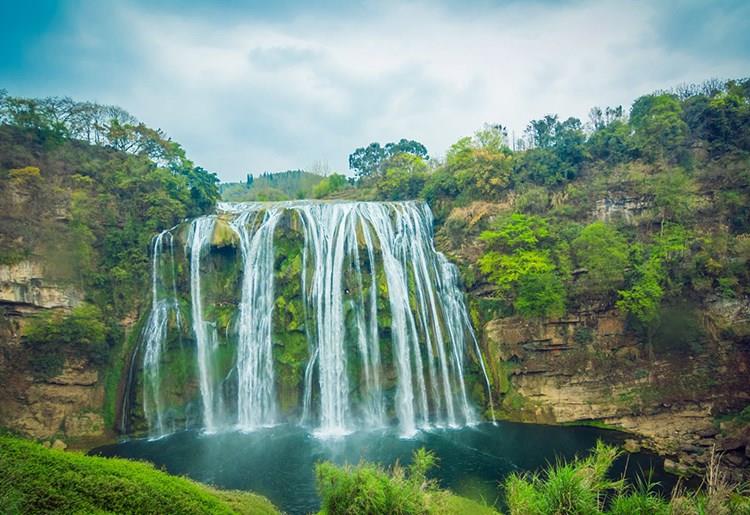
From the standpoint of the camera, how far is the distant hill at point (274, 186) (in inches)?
1833

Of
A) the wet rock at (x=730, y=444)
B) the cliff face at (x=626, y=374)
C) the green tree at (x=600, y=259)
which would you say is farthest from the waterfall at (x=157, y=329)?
the wet rock at (x=730, y=444)

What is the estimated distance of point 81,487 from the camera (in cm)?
682

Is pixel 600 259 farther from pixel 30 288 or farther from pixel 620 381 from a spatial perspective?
pixel 30 288

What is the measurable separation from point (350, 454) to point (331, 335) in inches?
237

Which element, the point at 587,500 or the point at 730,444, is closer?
the point at 587,500

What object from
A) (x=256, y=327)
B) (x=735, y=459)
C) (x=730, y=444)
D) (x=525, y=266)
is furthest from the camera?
(x=256, y=327)

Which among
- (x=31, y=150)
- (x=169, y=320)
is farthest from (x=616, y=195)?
(x=31, y=150)

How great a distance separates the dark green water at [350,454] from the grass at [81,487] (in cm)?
579

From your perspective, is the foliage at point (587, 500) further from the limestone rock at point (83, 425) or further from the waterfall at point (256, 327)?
the limestone rock at point (83, 425)

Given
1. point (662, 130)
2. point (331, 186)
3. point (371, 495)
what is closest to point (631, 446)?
point (371, 495)

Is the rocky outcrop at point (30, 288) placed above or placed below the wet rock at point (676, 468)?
above

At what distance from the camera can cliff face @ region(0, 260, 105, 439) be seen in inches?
679

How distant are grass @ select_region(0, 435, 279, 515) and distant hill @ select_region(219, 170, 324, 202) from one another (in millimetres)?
35997

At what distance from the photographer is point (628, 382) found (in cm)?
1900
